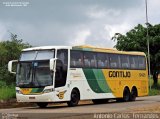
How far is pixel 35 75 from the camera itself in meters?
24.8

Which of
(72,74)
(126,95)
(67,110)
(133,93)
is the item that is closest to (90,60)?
(72,74)

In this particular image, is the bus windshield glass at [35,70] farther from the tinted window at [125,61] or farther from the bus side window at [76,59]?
the tinted window at [125,61]

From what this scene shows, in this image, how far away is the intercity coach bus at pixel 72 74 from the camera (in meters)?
24.6

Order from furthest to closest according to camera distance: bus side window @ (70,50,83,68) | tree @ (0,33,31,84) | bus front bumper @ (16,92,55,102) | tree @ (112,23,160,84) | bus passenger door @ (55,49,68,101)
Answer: tree @ (112,23,160,84) → tree @ (0,33,31,84) → bus side window @ (70,50,83,68) → bus passenger door @ (55,49,68,101) → bus front bumper @ (16,92,55,102)

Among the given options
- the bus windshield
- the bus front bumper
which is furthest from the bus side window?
the bus front bumper

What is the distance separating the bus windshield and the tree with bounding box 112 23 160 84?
3159 centimetres

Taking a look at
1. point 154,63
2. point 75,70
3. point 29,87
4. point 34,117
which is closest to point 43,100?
point 29,87

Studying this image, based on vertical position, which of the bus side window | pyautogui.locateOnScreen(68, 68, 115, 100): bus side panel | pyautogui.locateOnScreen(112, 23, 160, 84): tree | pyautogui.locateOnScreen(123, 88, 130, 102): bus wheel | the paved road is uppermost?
pyautogui.locateOnScreen(112, 23, 160, 84): tree

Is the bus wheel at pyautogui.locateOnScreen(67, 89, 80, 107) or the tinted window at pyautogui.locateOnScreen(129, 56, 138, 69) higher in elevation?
the tinted window at pyautogui.locateOnScreen(129, 56, 138, 69)

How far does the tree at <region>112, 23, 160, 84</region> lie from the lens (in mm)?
55875

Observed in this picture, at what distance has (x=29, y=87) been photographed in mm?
24797

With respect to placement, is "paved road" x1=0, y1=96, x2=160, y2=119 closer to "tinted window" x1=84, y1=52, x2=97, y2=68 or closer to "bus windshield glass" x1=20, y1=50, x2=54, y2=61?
"bus windshield glass" x1=20, y1=50, x2=54, y2=61

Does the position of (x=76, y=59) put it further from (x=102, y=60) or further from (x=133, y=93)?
(x=133, y=93)

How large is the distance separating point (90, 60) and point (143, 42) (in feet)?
97.2
